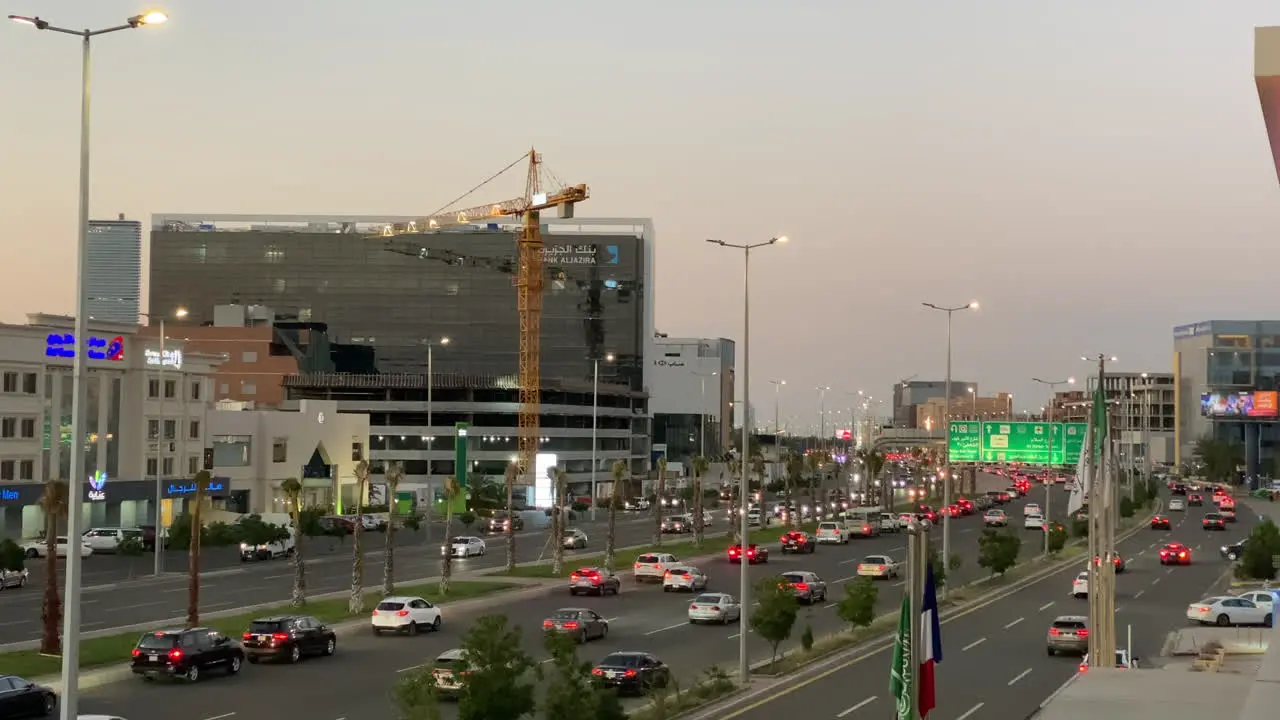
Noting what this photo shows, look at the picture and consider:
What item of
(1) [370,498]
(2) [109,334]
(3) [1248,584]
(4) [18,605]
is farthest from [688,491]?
(4) [18,605]

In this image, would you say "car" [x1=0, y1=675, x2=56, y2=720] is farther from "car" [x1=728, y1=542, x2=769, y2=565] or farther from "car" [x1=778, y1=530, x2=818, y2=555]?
"car" [x1=778, y1=530, x2=818, y2=555]

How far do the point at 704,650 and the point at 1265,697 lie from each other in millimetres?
29426

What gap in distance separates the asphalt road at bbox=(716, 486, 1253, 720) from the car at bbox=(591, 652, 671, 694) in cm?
226

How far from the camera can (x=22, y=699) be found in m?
29.2

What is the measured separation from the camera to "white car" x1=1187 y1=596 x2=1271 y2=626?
4850 cm

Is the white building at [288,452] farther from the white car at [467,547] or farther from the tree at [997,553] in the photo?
the tree at [997,553]

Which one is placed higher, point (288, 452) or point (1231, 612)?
point (288, 452)

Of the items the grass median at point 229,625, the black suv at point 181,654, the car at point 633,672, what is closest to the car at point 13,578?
the grass median at point 229,625

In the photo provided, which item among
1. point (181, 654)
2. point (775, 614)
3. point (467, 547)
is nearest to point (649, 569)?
point (467, 547)

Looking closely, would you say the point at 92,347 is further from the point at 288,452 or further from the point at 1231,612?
the point at 1231,612

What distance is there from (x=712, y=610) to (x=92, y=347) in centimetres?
4764

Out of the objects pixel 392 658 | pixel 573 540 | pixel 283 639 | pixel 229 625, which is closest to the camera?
pixel 283 639

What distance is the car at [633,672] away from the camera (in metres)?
33.7

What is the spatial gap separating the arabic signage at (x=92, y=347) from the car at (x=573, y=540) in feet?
94.2
